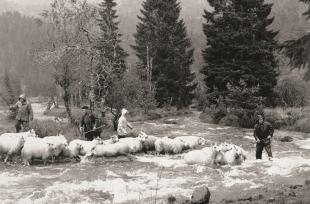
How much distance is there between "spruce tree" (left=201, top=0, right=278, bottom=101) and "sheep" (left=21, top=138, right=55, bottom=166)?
1961cm

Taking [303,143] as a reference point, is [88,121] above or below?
above

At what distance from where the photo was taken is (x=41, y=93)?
429 ft

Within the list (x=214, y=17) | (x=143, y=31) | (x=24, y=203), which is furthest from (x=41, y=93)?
(x=24, y=203)

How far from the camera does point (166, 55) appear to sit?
4575 centimetres

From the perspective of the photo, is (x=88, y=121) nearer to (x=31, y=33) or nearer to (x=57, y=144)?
(x=57, y=144)

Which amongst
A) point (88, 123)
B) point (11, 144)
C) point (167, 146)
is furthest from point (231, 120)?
point (11, 144)

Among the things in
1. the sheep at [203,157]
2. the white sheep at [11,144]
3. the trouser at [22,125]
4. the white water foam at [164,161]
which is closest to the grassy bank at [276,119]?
the white water foam at [164,161]

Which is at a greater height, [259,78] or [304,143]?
[259,78]

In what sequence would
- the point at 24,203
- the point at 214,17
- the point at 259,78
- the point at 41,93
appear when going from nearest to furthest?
the point at 24,203
the point at 259,78
the point at 214,17
the point at 41,93

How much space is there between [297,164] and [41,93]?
120m

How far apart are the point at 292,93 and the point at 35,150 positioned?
28.5 m

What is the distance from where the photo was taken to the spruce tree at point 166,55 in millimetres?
45000

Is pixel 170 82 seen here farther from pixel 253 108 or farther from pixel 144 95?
pixel 253 108

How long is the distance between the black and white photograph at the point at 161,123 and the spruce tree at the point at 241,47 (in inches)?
3.6
